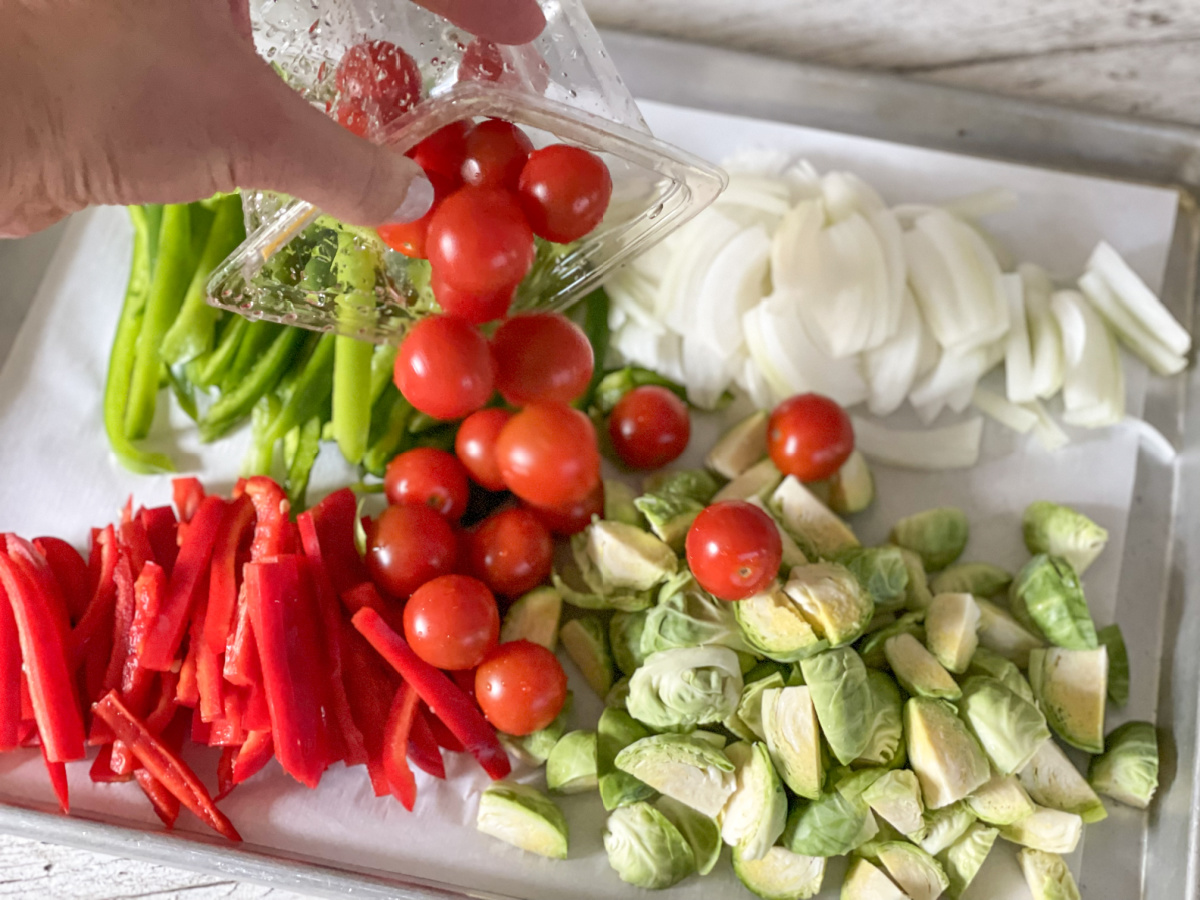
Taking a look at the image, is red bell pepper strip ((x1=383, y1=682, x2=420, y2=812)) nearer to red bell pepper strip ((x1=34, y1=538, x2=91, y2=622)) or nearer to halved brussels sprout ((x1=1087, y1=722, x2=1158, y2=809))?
red bell pepper strip ((x1=34, y1=538, x2=91, y2=622))

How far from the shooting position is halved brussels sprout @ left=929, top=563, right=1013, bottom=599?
179 centimetres

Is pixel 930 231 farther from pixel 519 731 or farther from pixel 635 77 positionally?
pixel 519 731

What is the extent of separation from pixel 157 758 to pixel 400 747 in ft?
1.31

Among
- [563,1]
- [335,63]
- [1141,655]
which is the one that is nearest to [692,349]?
[563,1]

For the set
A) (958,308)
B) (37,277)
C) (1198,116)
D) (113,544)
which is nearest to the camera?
(113,544)

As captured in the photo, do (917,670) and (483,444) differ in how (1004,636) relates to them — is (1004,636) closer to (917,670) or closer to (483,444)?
(917,670)

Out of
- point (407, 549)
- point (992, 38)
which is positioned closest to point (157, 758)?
point (407, 549)

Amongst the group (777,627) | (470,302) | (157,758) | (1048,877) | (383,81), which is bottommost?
(1048,877)

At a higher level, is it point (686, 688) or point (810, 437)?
point (810, 437)

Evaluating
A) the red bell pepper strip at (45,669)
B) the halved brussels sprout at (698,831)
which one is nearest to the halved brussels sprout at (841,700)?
the halved brussels sprout at (698,831)

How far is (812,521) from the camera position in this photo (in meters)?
1.80

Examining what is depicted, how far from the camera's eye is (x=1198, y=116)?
7.47 ft

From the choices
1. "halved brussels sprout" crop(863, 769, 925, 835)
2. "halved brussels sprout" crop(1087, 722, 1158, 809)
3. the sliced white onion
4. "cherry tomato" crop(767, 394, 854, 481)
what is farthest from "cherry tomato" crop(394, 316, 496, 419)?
"halved brussels sprout" crop(1087, 722, 1158, 809)

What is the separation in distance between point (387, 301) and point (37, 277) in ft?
3.14
